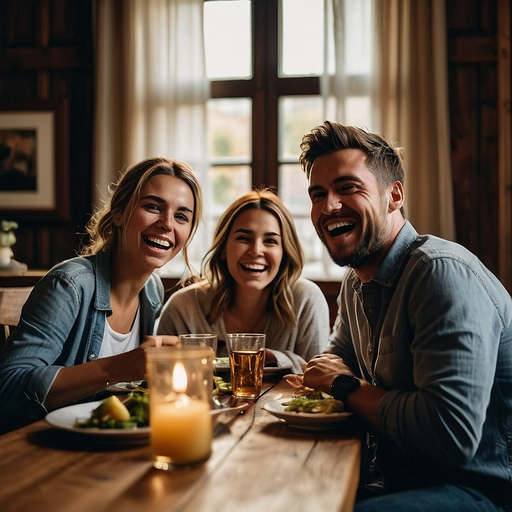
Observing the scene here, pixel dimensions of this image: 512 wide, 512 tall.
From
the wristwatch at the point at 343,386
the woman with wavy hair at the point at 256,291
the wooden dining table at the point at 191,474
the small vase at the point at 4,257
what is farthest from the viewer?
the small vase at the point at 4,257

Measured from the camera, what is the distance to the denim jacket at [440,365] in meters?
1.33

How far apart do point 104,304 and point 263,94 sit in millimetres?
2906

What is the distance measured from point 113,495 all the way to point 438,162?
12.0ft

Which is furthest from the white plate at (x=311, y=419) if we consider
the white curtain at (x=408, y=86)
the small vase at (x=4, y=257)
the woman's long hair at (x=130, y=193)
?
the small vase at (x=4, y=257)

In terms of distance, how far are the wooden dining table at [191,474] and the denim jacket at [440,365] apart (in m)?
0.16

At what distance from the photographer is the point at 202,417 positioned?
1096 millimetres

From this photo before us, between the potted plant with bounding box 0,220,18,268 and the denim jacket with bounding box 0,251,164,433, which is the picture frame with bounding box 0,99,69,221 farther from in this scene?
the denim jacket with bounding box 0,251,164,433

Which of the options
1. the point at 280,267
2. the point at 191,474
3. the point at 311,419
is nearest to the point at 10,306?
the point at 280,267

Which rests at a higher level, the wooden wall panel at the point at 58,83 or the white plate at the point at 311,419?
the wooden wall panel at the point at 58,83

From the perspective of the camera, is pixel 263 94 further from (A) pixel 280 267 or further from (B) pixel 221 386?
(B) pixel 221 386

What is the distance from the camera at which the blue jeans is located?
1.35 meters

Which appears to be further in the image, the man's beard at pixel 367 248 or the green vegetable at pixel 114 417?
the man's beard at pixel 367 248

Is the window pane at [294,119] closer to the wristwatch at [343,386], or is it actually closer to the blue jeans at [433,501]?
the wristwatch at [343,386]

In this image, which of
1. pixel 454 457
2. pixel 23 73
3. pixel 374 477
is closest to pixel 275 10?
pixel 23 73
